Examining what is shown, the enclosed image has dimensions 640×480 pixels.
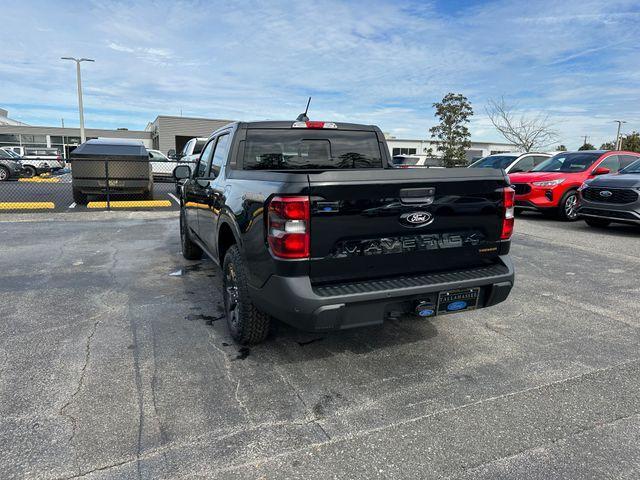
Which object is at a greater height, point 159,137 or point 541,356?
point 159,137

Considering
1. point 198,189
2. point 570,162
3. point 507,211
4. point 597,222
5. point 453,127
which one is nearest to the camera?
point 507,211

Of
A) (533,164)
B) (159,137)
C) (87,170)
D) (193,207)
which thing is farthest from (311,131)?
(159,137)

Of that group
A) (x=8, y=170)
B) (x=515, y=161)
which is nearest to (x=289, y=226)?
(x=515, y=161)

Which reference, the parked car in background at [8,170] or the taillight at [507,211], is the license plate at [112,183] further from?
the taillight at [507,211]

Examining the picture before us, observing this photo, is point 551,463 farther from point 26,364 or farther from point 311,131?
point 26,364

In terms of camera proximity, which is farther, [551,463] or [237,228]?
[237,228]

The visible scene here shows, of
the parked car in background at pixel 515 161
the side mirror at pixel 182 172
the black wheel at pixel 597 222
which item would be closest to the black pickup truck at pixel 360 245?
the side mirror at pixel 182 172

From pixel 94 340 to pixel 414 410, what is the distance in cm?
269

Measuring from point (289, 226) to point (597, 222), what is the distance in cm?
969

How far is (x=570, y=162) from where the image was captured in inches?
457

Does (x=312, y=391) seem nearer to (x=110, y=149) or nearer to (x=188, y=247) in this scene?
(x=188, y=247)

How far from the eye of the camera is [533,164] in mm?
13727

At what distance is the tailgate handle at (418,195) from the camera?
296 cm

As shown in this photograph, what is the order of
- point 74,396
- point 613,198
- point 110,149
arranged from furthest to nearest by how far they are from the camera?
point 110,149, point 613,198, point 74,396
